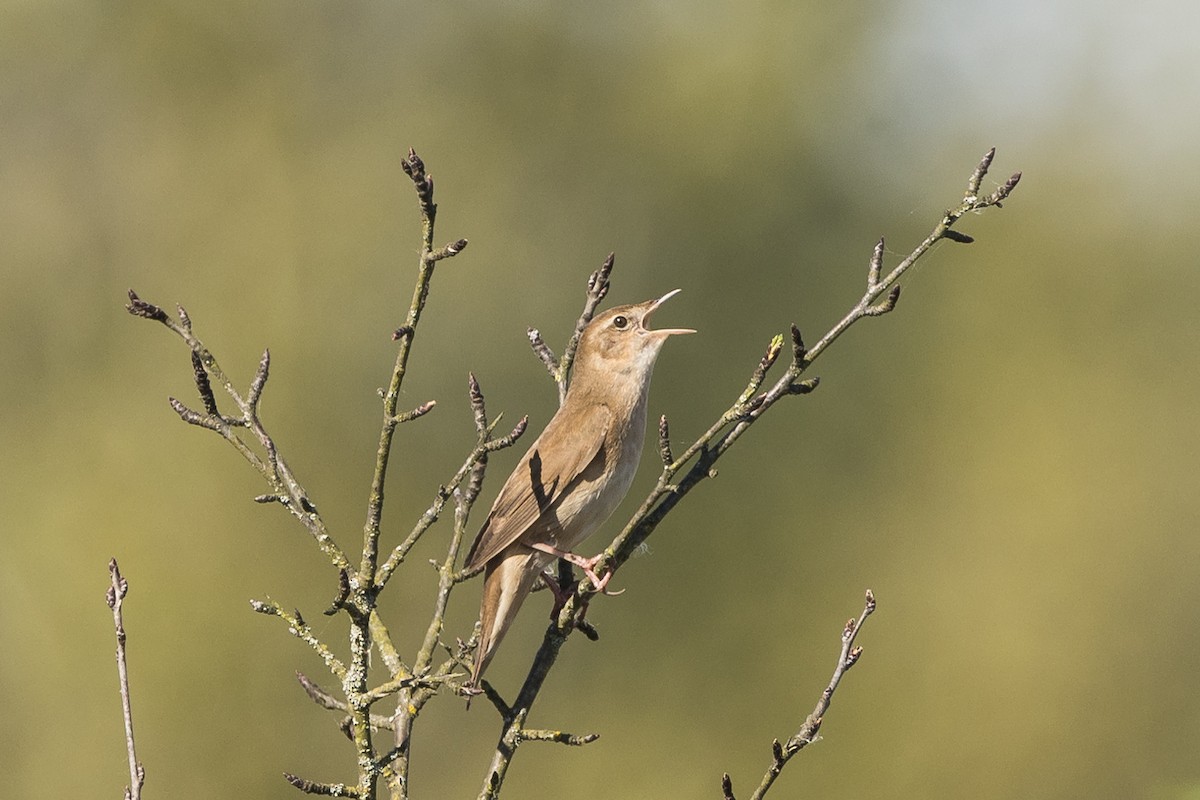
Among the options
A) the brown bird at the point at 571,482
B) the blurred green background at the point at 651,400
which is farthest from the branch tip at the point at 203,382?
the blurred green background at the point at 651,400

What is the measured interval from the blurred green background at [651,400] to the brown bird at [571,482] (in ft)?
25.4

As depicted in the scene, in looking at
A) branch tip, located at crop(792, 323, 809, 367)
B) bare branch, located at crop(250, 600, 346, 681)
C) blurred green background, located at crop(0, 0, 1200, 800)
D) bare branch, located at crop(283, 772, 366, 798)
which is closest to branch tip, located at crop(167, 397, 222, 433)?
bare branch, located at crop(250, 600, 346, 681)

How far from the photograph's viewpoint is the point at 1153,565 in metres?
15.0

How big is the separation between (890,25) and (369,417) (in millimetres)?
12004

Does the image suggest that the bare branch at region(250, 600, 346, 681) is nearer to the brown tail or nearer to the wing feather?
the brown tail

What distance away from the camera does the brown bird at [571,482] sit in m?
4.48

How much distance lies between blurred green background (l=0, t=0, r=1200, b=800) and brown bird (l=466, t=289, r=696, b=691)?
775cm

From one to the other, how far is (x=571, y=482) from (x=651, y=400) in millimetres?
10238

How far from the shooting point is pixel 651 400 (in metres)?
14.9

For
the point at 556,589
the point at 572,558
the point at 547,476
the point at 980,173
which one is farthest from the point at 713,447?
the point at 556,589

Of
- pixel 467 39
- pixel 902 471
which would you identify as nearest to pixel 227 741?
pixel 902 471

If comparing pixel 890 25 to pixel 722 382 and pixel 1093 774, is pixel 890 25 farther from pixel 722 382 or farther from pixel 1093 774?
pixel 1093 774

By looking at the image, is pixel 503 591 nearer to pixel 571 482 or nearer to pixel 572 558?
pixel 572 558

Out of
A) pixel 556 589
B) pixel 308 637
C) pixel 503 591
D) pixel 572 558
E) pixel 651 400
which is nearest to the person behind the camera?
pixel 308 637
